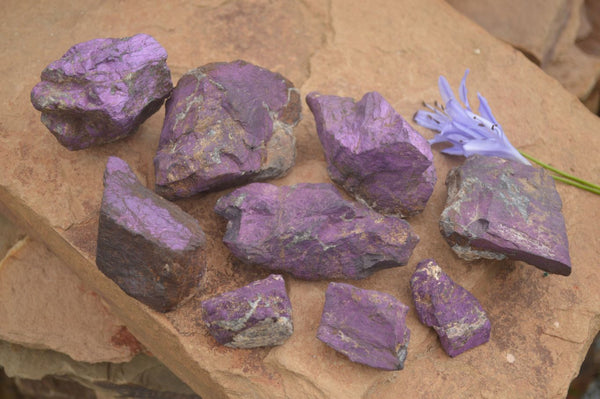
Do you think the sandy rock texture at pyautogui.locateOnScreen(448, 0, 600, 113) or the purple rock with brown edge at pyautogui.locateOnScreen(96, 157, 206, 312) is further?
the sandy rock texture at pyautogui.locateOnScreen(448, 0, 600, 113)

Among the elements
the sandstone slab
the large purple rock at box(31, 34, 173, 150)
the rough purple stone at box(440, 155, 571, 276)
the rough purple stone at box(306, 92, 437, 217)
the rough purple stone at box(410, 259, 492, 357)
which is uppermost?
the large purple rock at box(31, 34, 173, 150)

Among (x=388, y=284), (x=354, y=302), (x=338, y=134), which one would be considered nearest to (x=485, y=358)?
(x=388, y=284)

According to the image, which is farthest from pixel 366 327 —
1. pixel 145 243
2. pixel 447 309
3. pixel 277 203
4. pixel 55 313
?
pixel 55 313

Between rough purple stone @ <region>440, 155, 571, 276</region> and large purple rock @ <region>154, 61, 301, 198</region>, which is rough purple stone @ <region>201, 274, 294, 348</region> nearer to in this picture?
large purple rock @ <region>154, 61, 301, 198</region>

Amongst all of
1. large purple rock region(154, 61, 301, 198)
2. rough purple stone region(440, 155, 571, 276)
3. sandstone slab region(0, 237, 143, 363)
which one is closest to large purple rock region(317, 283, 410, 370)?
rough purple stone region(440, 155, 571, 276)

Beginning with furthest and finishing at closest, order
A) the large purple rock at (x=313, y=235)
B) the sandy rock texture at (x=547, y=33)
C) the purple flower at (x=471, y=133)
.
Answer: the sandy rock texture at (x=547, y=33), the purple flower at (x=471, y=133), the large purple rock at (x=313, y=235)

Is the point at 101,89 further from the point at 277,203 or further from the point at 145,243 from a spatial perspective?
the point at 277,203

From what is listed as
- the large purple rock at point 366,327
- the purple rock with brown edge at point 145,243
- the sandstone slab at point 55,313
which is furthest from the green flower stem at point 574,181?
the sandstone slab at point 55,313

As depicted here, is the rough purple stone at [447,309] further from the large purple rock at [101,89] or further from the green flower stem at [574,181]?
the large purple rock at [101,89]
